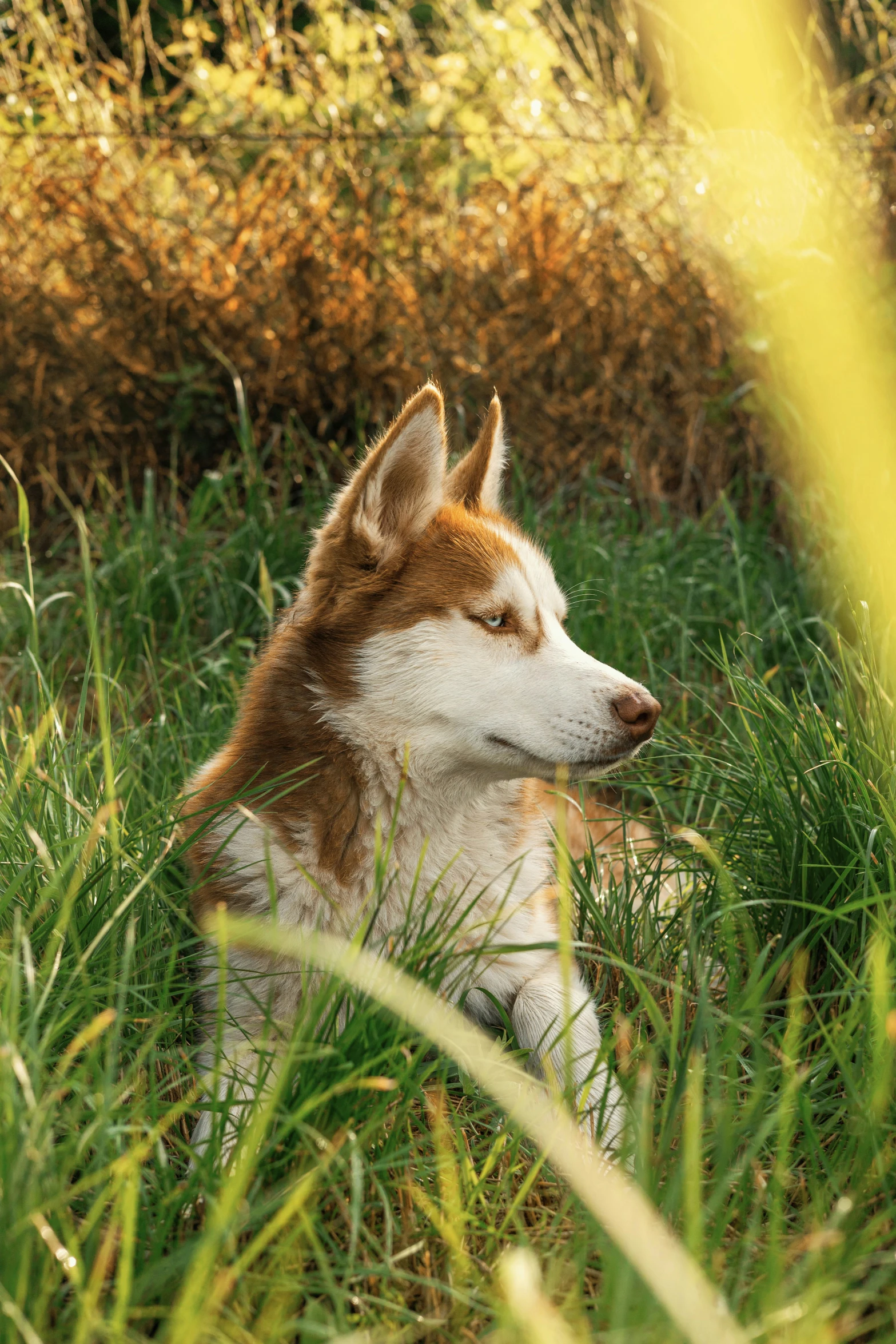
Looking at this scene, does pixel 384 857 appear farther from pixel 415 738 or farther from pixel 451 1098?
pixel 451 1098

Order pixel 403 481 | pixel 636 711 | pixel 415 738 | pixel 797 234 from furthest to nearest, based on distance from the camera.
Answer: pixel 797 234 < pixel 403 481 < pixel 415 738 < pixel 636 711

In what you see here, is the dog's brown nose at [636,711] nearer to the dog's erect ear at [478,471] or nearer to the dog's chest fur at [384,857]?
the dog's chest fur at [384,857]

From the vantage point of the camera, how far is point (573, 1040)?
6.65 feet

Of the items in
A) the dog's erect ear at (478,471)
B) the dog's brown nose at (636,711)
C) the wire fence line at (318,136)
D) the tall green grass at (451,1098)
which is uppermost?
the wire fence line at (318,136)

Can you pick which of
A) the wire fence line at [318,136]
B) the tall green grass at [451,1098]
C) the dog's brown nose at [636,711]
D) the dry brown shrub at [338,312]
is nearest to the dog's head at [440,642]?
the dog's brown nose at [636,711]

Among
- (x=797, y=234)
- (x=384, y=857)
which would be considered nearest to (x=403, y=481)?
(x=384, y=857)

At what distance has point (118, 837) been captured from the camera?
6.77ft

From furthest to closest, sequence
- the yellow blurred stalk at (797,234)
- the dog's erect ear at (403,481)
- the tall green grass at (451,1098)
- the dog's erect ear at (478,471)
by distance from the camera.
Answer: the yellow blurred stalk at (797,234)
the dog's erect ear at (478,471)
the dog's erect ear at (403,481)
the tall green grass at (451,1098)

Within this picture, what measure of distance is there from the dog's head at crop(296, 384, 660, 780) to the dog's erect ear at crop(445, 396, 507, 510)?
174 mm

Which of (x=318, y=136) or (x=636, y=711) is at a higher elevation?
(x=318, y=136)

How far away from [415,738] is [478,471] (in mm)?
750

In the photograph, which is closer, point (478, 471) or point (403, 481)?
point (403, 481)

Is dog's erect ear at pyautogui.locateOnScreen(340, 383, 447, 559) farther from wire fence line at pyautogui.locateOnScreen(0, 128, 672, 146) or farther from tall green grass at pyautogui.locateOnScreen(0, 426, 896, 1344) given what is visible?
wire fence line at pyautogui.locateOnScreen(0, 128, 672, 146)

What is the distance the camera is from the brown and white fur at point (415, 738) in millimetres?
2137
